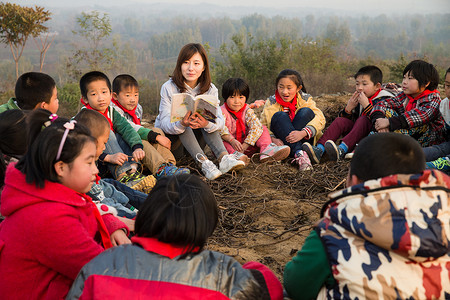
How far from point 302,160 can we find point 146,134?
5.97 feet

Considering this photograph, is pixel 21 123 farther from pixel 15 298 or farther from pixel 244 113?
pixel 244 113

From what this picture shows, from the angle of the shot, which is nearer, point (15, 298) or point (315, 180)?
point (15, 298)

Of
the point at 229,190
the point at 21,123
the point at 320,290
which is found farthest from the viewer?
the point at 229,190

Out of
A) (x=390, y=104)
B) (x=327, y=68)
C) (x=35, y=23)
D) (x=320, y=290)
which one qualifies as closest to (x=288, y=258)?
(x=320, y=290)

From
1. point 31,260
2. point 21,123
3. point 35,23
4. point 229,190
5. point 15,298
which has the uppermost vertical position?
point 35,23

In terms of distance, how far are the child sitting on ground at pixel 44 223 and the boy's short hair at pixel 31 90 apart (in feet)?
6.71

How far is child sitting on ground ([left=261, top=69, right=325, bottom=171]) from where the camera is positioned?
505 centimetres

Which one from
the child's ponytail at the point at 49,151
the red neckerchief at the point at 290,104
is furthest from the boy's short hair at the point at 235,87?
the child's ponytail at the point at 49,151

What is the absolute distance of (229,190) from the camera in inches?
163

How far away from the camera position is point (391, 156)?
5.21ft

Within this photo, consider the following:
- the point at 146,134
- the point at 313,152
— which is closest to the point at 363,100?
the point at 313,152

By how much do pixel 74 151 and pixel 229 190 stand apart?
2372 mm

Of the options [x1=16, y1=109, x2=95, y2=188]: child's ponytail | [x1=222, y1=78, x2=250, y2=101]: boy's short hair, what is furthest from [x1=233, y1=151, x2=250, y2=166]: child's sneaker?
[x1=16, y1=109, x2=95, y2=188]: child's ponytail

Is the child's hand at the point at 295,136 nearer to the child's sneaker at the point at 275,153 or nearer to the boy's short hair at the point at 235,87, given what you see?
the child's sneaker at the point at 275,153
